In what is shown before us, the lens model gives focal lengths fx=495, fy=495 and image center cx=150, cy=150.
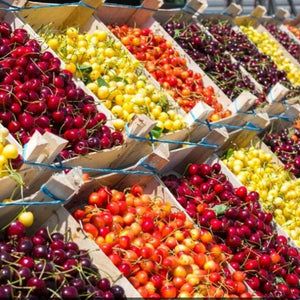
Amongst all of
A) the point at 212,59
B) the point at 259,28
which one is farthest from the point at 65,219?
the point at 259,28

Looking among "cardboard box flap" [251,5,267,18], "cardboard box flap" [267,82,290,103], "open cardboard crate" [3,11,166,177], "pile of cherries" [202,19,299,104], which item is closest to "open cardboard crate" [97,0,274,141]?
"cardboard box flap" [267,82,290,103]

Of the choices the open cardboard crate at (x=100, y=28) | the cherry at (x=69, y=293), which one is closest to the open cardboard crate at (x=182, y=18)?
the open cardboard crate at (x=100, y=28)

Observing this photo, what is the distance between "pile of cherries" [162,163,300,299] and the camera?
297 centimetres

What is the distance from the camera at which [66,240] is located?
2.31 m

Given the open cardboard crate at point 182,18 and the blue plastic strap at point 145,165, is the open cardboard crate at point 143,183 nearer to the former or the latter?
the blue plastic strap at point 145,165

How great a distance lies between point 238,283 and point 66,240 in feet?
3.38

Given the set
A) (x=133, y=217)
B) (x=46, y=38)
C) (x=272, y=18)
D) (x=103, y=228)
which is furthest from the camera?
(x=272, y=18)

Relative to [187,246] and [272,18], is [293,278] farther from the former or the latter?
[272,18]

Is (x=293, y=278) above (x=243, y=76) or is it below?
below

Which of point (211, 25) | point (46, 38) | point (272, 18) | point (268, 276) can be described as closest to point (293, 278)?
point (268, 276)

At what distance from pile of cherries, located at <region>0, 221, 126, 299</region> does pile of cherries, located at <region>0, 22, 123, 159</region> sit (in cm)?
59

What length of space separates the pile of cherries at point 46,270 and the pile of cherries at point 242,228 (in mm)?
1060

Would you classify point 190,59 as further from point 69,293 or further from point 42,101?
point 69,293

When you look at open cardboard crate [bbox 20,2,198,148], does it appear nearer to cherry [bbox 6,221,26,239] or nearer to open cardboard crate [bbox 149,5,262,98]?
open cardboard crate [bbox 149,5,262,98]
